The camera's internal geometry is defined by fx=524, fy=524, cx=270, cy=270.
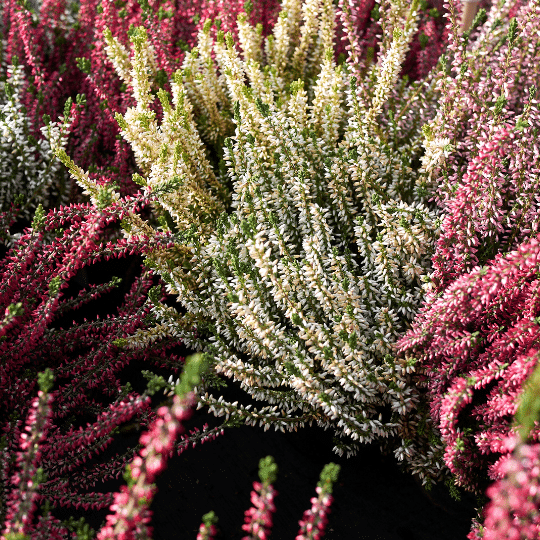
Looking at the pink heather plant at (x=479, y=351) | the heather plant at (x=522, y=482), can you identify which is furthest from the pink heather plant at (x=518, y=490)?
the pink heather plant at (x=479, y=351)

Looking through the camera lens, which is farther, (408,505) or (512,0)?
(512,0)

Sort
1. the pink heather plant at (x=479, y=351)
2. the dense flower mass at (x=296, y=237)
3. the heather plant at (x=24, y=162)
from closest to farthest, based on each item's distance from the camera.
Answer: the pink heather plant at (x=479, y=351) < the dense flower mass at (x=296, y=237) < the heather plant at (x=24, y=162)

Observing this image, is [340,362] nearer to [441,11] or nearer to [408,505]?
[408,505]

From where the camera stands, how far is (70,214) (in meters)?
1.20

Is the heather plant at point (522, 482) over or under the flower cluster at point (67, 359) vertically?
over

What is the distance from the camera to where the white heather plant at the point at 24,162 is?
59.2 inches

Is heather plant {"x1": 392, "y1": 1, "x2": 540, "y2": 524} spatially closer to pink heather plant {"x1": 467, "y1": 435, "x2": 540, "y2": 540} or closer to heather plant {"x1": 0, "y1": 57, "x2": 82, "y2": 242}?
pink heather plant {"x1": 467, "y1": 435, "x2": 540, "y2": 540}

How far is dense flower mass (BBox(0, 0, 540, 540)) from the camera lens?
1.05m

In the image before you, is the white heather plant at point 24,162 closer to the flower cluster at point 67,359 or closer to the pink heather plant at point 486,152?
the flower cluster at point 67,359

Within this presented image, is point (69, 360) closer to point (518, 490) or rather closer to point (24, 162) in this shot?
point (24, 162)

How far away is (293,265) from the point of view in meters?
1.15

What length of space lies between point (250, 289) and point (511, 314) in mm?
561

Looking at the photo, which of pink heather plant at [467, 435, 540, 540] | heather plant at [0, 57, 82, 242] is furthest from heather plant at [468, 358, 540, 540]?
heather plant at [0, 57, 82, 242]

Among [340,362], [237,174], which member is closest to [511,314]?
[340,362]
